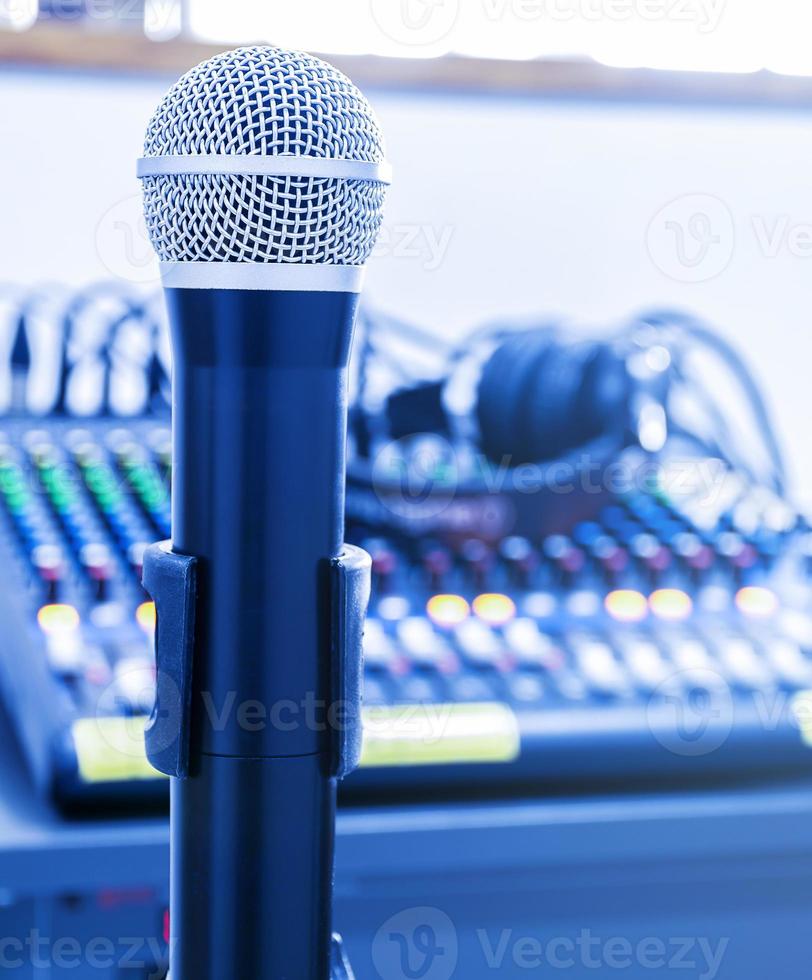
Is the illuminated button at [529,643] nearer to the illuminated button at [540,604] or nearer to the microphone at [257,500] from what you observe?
the illuminated button at [540,604]

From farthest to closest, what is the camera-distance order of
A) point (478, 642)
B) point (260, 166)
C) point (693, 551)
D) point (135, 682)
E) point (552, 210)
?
point (552, 210)
point (693, 551)
point (478, 642)
point (135, 682)
point (260, 166)

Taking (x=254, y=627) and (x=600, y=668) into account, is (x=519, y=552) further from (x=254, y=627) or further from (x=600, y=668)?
(x=254, y=627)

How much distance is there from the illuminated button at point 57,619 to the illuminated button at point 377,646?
0.66 feet

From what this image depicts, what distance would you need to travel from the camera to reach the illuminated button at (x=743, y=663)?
2.78ft

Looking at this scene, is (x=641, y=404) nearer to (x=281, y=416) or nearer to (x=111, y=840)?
(x=111, y=840)

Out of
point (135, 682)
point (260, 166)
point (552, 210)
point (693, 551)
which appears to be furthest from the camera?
point (552, 210)

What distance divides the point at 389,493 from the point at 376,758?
264mm

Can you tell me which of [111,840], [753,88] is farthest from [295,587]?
[753,88]

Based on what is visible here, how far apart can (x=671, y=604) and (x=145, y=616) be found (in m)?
0.40

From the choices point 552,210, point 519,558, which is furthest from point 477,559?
point 552,210

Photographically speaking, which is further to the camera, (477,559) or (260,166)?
(477,559)

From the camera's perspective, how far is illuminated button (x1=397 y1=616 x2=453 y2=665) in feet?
2.76

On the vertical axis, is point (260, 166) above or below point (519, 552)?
above

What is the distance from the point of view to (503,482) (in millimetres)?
988
